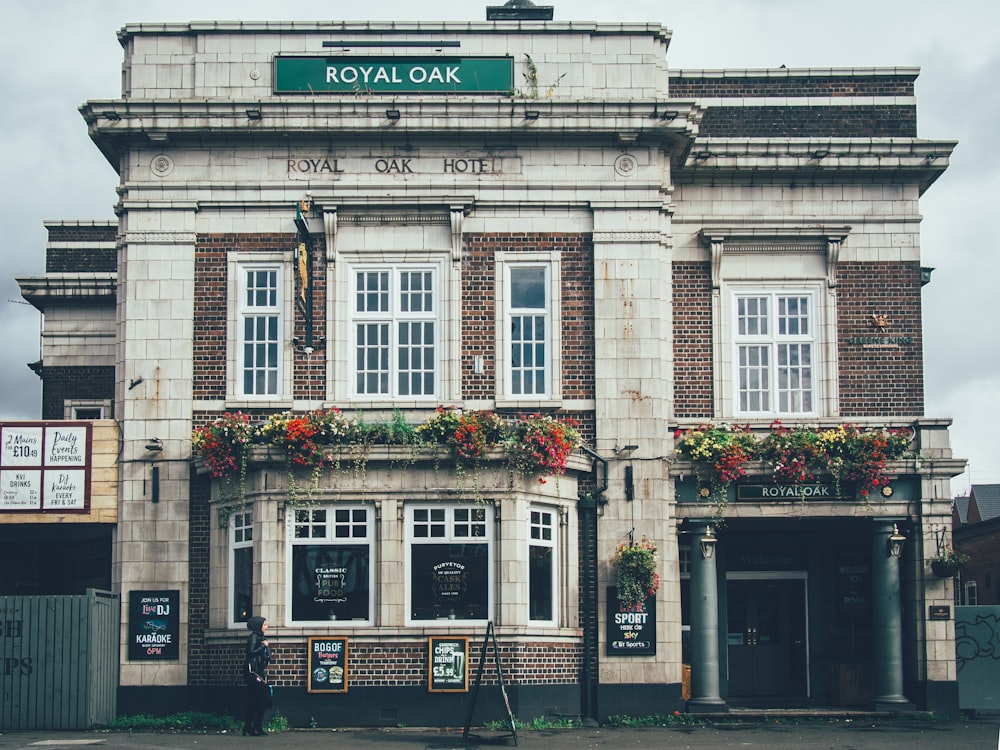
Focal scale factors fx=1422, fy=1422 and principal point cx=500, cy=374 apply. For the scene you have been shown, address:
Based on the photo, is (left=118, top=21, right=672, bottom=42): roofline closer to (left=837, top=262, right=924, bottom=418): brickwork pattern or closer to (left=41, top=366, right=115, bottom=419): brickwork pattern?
(left=837, top=262, right=924, bottom=418): brickwork pattern

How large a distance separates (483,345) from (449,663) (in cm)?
504

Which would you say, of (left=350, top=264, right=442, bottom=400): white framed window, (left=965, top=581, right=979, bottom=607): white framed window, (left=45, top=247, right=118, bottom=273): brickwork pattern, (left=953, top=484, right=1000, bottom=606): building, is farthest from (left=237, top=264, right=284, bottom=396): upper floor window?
(left=965, top=581, right=979, bottom=607): white framed window

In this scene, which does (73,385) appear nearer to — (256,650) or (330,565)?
(330,565)

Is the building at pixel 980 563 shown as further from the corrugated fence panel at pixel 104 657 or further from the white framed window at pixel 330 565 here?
the corrugated fence panel at pixel 104 657

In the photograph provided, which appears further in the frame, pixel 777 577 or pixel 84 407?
pixel 84 407

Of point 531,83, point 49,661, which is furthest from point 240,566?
point 531,83

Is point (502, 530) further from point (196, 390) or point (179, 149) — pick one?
point (179, 149)

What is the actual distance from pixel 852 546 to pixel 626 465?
5505 millimetres

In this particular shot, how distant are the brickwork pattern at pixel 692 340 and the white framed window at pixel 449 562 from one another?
14.1 feet

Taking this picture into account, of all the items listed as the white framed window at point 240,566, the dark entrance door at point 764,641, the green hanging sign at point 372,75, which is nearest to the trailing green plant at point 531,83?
the green hanging sign at point 372,75

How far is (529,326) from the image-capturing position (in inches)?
906

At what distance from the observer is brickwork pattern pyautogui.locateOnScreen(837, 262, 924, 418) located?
24.0m

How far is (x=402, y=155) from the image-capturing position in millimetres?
23094

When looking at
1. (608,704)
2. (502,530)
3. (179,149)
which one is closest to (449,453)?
(502,530)
